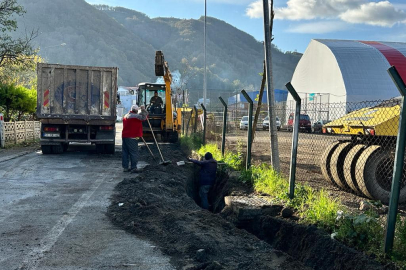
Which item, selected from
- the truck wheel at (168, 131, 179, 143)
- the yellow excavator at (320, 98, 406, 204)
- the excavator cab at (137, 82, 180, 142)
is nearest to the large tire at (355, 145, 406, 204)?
the yellow excavator at (320, 98, 406, 204)

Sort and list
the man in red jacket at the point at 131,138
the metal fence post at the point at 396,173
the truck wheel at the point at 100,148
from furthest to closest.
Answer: the truck wheel at the point at 100,148
the man in red jacket at the point at 131,138
the metal fence post at the point at 396,173

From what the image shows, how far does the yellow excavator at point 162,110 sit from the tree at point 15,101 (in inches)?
217

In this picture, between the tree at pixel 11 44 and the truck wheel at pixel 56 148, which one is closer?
the truck wheel at pixel 56 148

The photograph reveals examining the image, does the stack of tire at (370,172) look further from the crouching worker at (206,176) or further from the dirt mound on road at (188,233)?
the crouching worker at (206,176)

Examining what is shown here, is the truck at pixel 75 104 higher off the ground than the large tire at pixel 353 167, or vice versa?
the truck at pixel 75 104

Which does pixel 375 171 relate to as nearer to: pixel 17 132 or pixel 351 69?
pixel 17 132

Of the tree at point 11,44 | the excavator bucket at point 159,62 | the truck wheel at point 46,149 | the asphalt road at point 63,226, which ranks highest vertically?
the tree at point 11,44

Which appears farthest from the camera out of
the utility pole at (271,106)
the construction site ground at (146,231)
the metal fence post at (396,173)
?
the utility pole at (271,106)

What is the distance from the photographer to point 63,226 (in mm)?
6203

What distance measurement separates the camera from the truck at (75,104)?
49.6ft

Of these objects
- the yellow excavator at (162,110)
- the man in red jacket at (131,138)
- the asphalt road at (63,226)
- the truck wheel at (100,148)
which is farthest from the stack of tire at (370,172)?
the yellow excavator at (162,110)

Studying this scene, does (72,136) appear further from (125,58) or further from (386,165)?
(125,58)

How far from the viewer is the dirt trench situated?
4.91 metres

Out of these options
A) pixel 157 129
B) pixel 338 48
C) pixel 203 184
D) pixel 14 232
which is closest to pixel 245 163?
pixel 203 184
